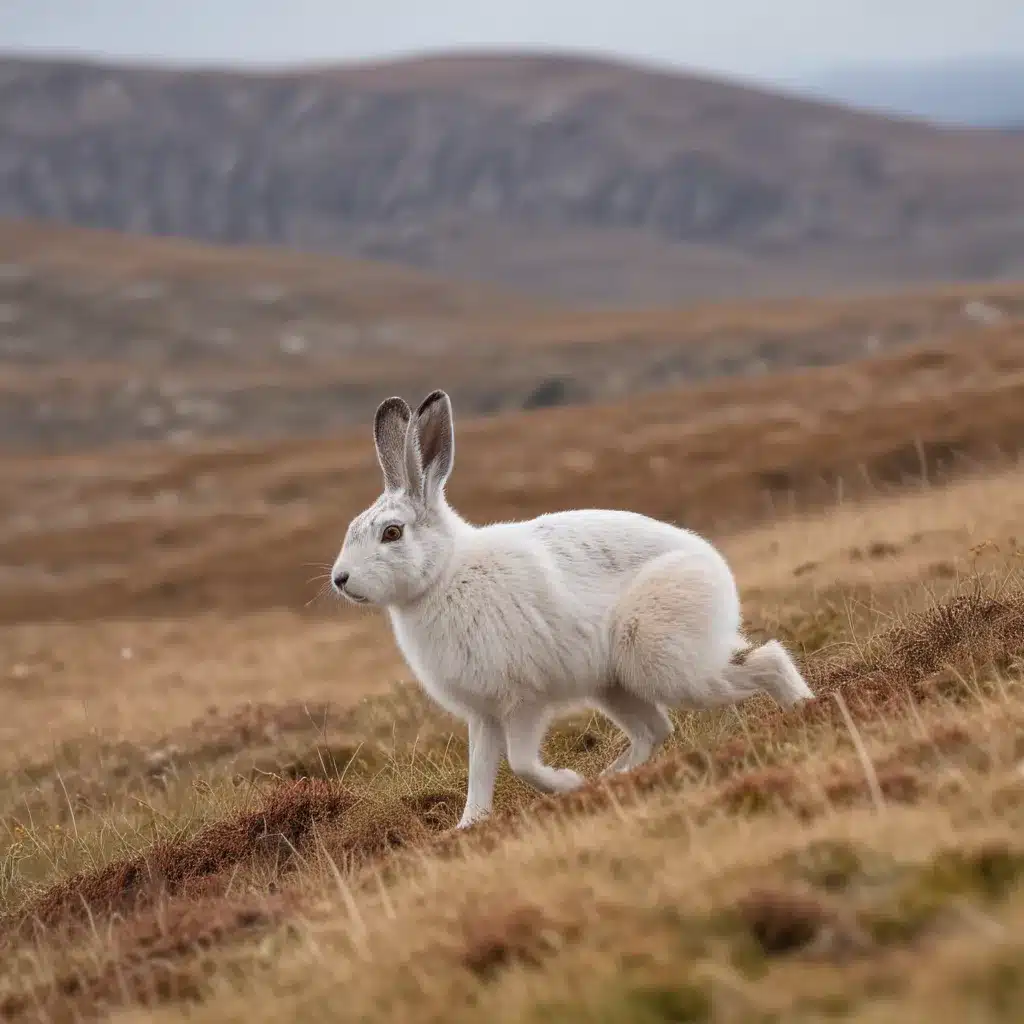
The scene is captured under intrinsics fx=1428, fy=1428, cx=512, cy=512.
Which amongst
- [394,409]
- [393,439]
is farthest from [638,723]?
[394,409]

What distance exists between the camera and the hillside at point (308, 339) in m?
101

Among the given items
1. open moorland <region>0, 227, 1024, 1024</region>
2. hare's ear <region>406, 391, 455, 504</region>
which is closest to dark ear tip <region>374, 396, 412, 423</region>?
hare's ear <region>406, 391, 455, 504</region>

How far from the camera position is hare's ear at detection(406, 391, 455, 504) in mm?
8672

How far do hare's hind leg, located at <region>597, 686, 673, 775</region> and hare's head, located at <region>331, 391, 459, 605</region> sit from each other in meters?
1.42

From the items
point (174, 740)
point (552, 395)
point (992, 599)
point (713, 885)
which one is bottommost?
point (552, 395)

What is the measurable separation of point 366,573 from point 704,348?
9722 centimetres

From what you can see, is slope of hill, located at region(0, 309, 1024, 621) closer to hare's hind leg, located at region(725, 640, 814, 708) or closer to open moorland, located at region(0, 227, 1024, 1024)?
open moorland, located at region(0, 227, 1024, 1024)

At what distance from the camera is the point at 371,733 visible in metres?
13.9

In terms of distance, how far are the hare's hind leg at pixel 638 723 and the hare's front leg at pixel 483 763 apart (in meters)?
0.73

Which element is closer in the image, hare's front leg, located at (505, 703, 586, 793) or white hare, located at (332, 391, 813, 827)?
hare's front leg, located at (505, 703, 586, 793)

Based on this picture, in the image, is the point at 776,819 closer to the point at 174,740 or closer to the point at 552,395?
the point at 174,740

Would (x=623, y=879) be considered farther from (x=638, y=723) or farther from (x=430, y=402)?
(x=430, y=402)

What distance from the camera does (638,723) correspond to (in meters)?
8.98

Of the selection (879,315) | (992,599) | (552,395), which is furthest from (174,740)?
(879,315)
